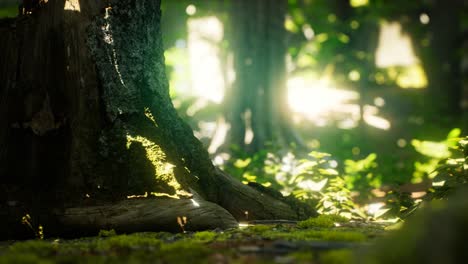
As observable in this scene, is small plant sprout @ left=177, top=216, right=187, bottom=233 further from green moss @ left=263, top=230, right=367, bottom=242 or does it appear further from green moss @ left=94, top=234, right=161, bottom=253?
green moss @ left=263, top=230, right=367, bottom=242

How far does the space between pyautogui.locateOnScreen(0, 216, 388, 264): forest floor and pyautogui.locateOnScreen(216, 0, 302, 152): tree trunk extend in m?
5.65

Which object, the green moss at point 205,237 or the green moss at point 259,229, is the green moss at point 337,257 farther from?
the green moss at point 259,229

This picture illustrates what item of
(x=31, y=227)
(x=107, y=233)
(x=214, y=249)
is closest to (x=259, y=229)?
(x=214, y=249)

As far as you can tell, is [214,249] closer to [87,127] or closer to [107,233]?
[107,233]

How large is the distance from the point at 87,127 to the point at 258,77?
19.2 feet

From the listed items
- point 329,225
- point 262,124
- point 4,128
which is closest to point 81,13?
point 4,128

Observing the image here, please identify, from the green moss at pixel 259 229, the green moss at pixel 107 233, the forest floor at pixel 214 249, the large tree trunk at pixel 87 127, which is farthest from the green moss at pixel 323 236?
the green moss at pixel 107 233

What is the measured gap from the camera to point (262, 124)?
32.6ft

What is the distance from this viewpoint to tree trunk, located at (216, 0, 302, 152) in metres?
9.97

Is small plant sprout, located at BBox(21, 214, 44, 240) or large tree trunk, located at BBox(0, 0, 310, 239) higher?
large tree trunk, located at BBox(0, 0, 310, 239)

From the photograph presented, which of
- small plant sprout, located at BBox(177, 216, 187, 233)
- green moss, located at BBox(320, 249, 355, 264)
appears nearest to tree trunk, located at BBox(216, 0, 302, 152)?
small plant sprout, located at BBox(177, 216, 187, 233)

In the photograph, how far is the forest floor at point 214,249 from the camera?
2955 millimetres

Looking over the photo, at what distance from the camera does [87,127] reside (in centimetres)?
483

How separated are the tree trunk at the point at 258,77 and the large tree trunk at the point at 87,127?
480 centimetres
